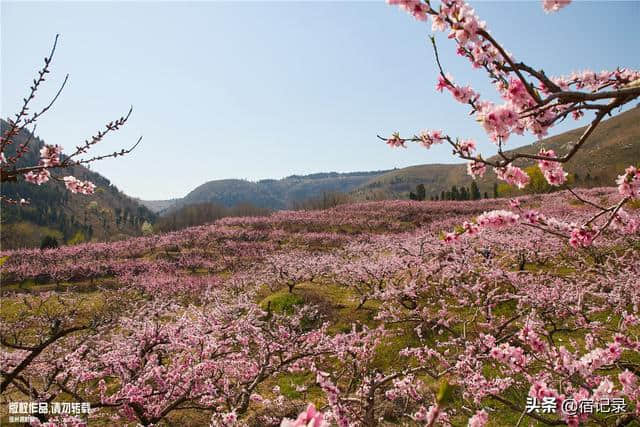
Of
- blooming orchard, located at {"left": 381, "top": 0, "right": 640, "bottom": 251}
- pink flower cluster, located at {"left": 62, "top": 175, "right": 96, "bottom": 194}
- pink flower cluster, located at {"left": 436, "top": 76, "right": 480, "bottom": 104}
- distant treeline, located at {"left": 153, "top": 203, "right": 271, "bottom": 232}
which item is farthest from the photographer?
distant treeline, located at {"left": 153, "top": 203, "right": 271, "bottom": 232}

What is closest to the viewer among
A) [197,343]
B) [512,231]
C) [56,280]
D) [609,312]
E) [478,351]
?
[478,351]

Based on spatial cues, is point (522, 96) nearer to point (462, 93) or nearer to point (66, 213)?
point (462, 93)

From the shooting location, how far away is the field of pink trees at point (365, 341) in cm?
417

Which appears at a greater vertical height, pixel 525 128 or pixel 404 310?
pixel 525 128

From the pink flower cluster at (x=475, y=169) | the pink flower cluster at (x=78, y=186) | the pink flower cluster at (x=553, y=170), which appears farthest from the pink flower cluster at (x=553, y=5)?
the pink flower cluster at (x=78, y=186)

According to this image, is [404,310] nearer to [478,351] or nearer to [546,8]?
[478,351]

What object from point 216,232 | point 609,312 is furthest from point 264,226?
point 609,312

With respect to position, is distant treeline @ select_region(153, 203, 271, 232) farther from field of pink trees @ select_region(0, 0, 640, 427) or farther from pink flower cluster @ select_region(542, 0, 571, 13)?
pink flower cluster @ select_region(542, 0, 571, 13)

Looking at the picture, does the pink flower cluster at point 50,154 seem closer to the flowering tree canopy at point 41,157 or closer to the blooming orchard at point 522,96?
the flowering tree canopy at point 41,157

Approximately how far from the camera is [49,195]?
134m

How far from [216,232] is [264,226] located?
6.61 m

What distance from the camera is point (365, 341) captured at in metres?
8.18

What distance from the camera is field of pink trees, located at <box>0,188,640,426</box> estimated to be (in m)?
4.17

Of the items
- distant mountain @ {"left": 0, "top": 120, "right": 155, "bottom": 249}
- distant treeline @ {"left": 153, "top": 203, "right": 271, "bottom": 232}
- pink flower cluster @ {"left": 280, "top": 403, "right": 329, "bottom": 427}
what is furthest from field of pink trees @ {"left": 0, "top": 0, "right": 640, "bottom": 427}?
distant mountain @ {"left": 0, "top": 120, "right": 155, "bottom": 249}
